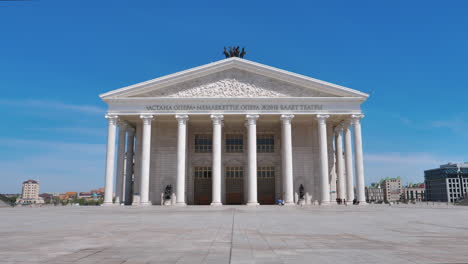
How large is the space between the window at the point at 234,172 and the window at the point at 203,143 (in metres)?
3.88

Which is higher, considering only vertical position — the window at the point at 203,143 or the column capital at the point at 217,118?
the column capital at the point at 217,118

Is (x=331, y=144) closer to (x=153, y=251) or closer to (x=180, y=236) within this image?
(x=180, y=236)

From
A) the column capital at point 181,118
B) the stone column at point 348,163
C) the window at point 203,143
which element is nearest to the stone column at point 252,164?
the column capital at point 181,118

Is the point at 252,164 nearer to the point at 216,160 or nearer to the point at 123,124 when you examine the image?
the point at 216,160

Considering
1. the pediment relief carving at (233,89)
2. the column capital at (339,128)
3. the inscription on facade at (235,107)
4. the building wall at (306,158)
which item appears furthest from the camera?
the column capital at (339,128)

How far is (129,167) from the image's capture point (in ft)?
160

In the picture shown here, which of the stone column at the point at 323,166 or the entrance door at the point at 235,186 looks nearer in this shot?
the stone column at the point at 323,166

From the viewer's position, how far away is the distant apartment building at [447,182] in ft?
518

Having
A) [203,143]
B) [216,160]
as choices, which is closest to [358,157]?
[216,160]

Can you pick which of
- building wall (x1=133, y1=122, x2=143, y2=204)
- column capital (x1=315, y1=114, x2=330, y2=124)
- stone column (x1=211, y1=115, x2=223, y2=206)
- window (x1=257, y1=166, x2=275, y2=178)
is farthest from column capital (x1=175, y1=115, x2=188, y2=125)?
column capital (x1=315, y1=114, x2=330, y2=124)

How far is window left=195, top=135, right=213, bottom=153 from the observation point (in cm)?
4817

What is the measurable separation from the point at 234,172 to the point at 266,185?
15.3 feet

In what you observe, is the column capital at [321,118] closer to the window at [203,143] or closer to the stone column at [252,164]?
the stone column at [252,164]

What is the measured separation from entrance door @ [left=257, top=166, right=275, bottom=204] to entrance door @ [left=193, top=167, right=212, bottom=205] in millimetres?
6737
